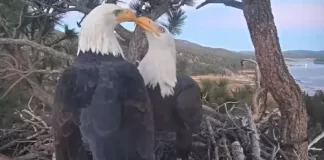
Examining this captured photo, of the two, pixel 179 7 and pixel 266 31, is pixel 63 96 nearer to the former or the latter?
pixel 266 31

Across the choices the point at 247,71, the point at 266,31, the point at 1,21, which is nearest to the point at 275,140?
the point at 266,31

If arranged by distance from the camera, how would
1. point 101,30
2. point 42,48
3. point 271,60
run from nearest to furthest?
point 101,30 → point 271,60 → point 42,48

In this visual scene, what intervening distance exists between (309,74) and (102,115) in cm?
177

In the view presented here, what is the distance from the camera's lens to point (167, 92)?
1475mm

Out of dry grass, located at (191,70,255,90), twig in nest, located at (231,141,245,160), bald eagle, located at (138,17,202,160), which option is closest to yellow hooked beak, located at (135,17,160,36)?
bald eagle, located at (138,17,202,160)

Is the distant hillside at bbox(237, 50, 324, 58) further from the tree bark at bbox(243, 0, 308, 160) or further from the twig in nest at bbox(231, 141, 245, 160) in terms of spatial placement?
the twig in nest at bbox(231, 141, 245, 160)

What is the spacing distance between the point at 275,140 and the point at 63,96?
114 centimetres

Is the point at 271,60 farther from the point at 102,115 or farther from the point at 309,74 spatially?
the point at 102,115

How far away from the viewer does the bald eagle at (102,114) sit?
1.12 meters

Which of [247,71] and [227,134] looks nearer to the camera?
[227,134]

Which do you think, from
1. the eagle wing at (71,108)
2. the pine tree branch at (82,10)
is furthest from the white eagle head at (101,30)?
the pine tree branch at (82,10)

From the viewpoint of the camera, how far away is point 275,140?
2047 millimetres

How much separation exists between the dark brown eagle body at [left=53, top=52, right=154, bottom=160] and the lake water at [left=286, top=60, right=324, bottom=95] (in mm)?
1463

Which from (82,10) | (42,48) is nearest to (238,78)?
(82,10)
